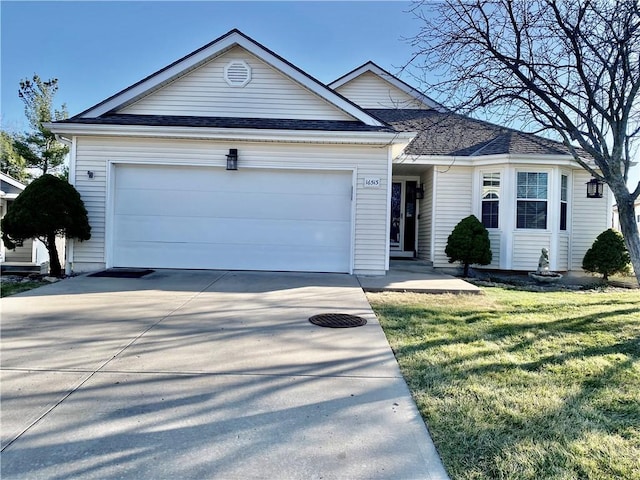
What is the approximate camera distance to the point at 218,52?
858cm

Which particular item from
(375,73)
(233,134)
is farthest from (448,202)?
(233,134)

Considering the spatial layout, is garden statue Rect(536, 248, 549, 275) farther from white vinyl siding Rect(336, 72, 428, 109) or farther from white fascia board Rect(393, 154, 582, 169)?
white vinyl siding Rect(336, 72, 428, 109)

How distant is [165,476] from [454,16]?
688 centimetres

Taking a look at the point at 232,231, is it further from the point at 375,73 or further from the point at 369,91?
the point at 375,73

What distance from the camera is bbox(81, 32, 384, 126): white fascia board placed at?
8.41 m

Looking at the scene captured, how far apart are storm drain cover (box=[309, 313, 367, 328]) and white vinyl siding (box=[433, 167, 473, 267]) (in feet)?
19.9

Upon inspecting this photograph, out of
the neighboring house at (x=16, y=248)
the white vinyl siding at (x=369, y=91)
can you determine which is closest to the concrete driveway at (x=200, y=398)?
the white vinyl siding at (x=369, y=91)

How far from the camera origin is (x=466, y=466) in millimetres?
2027

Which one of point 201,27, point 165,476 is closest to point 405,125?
point 201,27

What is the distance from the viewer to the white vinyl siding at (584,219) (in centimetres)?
1034

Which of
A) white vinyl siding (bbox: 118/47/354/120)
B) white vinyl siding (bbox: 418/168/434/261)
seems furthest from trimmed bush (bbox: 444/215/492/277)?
white vinyl siding (bbox: 118/47/354/120)

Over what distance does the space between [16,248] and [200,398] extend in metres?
15.3

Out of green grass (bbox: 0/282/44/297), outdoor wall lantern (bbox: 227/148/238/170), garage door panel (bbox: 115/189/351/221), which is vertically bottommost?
green grass (bbox: 0/282/44/297)

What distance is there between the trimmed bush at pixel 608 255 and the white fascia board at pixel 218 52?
20.1ft
